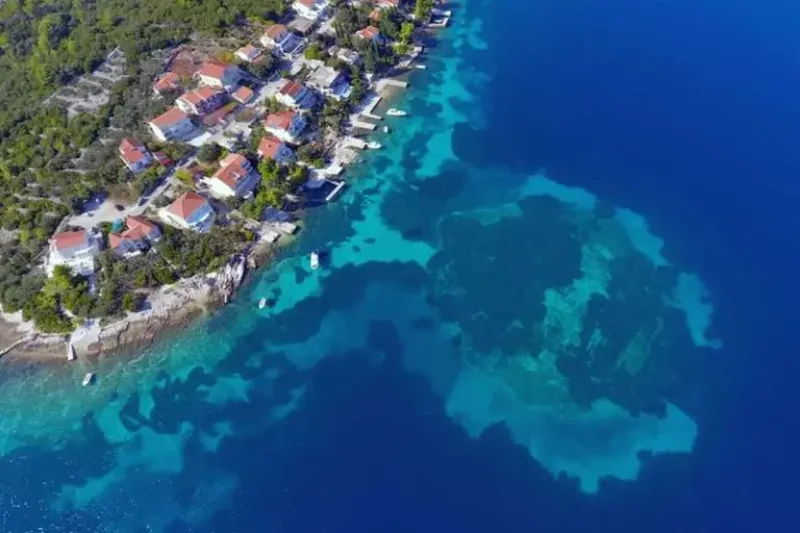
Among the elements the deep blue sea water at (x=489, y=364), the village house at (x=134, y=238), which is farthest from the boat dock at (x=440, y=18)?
the village house at (x=134, y=238)

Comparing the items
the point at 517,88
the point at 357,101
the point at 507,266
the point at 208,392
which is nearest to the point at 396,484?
the point at 208,392

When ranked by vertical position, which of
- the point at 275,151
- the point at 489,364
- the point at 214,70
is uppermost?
the point at 214,70

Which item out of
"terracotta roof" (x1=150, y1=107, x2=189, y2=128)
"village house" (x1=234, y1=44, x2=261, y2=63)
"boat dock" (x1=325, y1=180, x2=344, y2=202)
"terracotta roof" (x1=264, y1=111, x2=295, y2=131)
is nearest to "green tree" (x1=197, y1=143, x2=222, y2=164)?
"terracotta roof" (x1=150, y1=107, x2=189, y2=128)

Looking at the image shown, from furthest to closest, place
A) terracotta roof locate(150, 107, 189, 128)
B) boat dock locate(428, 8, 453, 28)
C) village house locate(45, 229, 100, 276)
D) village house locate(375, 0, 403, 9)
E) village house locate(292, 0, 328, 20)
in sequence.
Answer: boat dock locate(428, 8, 453, 28), village house locate(375, 0, 403, 9), village house locate(292, 0, 328, 20), terracotta roof locate(150, 107, 189, 128), village house locate(45, 229, 100, 276)

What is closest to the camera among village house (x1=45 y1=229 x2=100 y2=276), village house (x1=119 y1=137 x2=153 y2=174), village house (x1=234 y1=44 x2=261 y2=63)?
village house (x1=45 y1=229 x2=100 y2=276)

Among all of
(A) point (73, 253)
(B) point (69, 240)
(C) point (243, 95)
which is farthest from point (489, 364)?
(C) point (243, 95)

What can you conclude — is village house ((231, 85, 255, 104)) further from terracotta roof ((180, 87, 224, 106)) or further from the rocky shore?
the rocky shore

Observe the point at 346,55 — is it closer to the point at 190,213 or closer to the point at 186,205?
the point at 186,205
